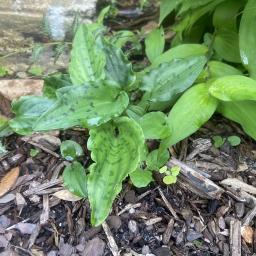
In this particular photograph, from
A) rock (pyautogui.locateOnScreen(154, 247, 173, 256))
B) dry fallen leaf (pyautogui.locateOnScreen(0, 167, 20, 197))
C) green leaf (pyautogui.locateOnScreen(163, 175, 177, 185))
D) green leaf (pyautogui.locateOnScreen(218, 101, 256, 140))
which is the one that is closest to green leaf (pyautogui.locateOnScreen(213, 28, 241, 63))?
green leaf (pyautogui.locateOnScreen(218, 101, 256, 140))

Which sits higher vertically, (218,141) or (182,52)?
(182,52)

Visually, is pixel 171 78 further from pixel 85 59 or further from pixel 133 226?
pixel 133 226

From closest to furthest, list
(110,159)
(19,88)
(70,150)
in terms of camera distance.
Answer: (110,159)
(70,150)
(19,88)

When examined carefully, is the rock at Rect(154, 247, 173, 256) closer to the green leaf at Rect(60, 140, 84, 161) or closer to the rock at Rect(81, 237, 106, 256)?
the rock at Rect(81, 237, 106, 256)

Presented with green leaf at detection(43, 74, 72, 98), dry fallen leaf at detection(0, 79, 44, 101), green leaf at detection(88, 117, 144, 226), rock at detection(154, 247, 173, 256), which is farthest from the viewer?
dry fallen leaf at detection(0, 79, 44, 101)

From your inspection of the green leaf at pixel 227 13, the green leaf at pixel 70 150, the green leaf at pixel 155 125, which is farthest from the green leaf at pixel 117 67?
the green leaf at pixel 227 13

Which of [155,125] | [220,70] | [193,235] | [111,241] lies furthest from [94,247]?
[220,70]

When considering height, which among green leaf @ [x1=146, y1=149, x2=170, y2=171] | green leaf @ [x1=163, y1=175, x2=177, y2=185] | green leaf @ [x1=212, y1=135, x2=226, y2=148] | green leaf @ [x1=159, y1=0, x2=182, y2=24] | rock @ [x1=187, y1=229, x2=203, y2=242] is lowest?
rock @ [x1=187, y1=229, x2=203, y2=242]

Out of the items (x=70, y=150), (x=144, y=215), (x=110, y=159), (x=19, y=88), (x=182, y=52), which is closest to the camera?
(x=110, y=159)
